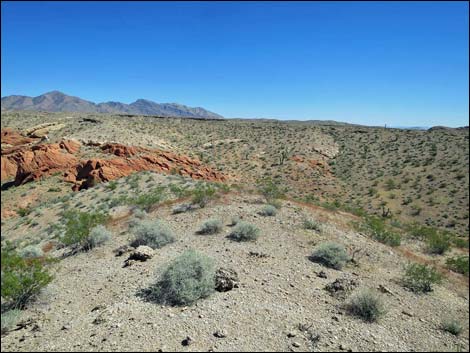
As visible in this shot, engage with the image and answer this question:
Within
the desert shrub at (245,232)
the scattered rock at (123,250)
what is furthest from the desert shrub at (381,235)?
the scattered rock at (123,250)

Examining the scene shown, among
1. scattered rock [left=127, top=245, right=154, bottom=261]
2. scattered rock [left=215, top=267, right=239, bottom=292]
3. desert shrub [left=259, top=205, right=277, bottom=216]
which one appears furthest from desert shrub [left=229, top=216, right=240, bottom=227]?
scattered rock [left=215, top=267, right=239, bottom=292]

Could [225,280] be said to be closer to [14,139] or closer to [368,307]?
[368,307]

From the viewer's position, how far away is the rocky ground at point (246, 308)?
21.1 feet

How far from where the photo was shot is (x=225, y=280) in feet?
27.2

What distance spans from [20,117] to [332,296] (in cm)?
6932

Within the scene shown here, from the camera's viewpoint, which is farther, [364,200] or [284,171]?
[284,171]

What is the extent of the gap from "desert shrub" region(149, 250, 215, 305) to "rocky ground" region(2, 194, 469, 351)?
0.78 ft

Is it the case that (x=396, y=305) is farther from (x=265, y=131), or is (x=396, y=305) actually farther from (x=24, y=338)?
(x=265, y=131)

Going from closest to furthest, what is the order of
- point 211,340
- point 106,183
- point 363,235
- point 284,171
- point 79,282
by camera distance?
point 211,340 < point 79,282 < point 363,235 < point 106,183 < point 284,171

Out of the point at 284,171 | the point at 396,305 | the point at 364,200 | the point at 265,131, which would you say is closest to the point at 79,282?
the point at 396,305

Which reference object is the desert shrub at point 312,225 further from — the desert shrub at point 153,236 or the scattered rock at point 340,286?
the desert shrub at point 153,236

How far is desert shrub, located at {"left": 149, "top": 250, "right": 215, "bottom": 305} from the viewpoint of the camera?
7625 millimetres

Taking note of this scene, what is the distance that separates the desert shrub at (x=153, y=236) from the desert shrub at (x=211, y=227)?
1271mm

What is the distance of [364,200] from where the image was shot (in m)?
35.0
